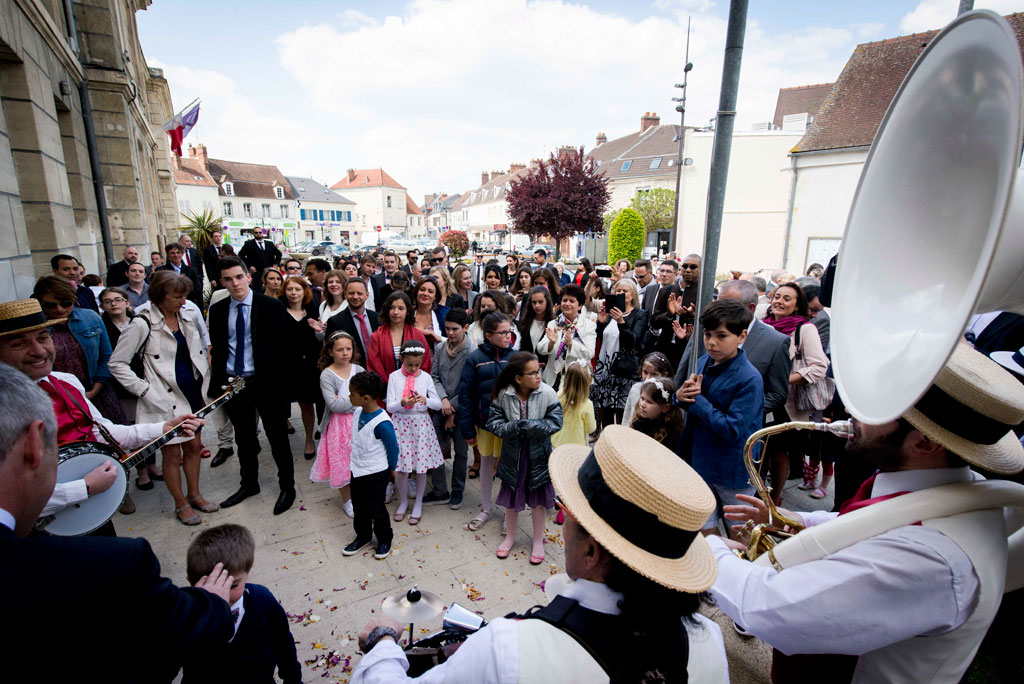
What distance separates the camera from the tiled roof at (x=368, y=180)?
7531 cm

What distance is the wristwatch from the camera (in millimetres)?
1598

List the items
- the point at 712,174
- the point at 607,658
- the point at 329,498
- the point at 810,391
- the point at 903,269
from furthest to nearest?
the point at 329,498
the point at 810,391
the point at 712,174
the point at 903,269
the point at 607,658

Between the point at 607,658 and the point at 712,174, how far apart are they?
3195 mm

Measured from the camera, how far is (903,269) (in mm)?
1490

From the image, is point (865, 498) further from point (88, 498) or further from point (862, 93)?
point (862, 93)

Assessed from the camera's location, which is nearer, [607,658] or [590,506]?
[607,658]

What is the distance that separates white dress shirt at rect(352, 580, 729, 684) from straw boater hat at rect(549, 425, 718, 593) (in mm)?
141

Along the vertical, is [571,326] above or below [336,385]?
above

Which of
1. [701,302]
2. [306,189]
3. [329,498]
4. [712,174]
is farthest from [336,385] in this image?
[306,189]

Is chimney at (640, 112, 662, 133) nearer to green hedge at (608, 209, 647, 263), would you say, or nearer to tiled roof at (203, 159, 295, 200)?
green hedge at (608, 209, 647, 263)

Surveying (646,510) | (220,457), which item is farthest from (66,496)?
(220,457)

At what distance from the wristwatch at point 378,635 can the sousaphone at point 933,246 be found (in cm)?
134

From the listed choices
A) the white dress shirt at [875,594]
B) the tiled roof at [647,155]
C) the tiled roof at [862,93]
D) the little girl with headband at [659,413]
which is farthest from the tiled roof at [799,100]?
the white dress shirt at [875,594]

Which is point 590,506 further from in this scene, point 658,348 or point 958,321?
point 658,348
